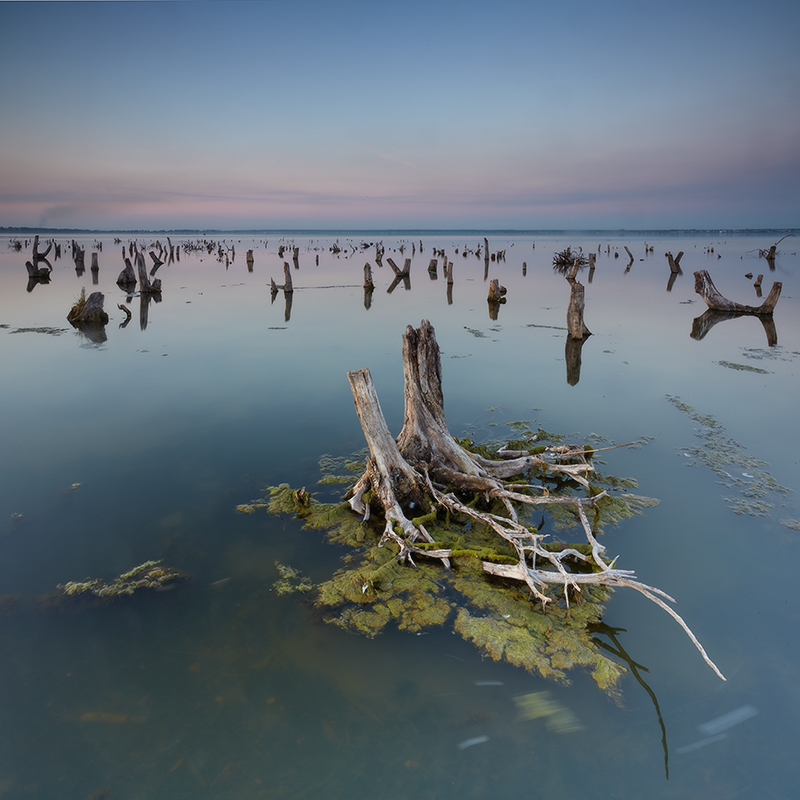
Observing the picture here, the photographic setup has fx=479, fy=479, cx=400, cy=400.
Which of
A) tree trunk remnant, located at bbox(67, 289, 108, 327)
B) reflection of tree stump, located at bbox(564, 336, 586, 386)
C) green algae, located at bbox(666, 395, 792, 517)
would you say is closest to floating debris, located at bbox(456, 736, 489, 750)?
green algae, located at bbox(666, 395, 792, 517)

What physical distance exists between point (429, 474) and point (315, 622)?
2606 millimetres

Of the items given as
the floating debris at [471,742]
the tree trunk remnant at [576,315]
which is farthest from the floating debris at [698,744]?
the tree trunk remnant at [576,315]

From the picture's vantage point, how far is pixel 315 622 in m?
4.53

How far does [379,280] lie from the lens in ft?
115

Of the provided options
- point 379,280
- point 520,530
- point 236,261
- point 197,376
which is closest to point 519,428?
point 520,530

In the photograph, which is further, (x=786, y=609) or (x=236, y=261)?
(x=236, y=261)

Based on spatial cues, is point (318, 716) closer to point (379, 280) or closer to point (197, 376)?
point (197, 376)

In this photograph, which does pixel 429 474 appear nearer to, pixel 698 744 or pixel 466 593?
pixel 466 593

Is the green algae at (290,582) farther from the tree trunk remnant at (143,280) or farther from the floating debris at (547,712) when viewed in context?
the tree trunk remnant at (143,280)

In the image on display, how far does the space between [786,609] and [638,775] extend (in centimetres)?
269

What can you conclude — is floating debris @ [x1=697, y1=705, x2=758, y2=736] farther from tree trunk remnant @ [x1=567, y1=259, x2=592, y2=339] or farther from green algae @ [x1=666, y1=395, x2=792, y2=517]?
tree trunk remnant @ [x1=567, y1=259, x2=592, y2=339]

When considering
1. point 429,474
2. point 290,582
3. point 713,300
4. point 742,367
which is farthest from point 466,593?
point 713,300

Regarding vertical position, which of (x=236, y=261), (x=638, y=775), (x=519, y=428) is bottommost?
(x=638, y=775)

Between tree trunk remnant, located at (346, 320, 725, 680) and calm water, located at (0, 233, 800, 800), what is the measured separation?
814mm
